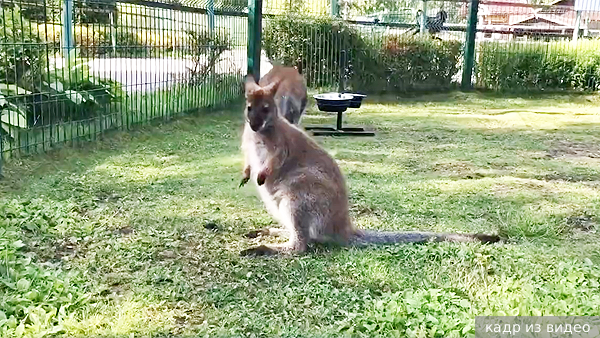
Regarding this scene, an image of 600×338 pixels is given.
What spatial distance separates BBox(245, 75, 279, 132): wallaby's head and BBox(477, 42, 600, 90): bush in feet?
32.8

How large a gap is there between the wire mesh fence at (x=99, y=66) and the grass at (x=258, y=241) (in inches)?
12.5

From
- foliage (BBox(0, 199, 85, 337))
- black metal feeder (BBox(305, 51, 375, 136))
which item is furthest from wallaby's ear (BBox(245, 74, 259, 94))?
black metal feeder (BBox(305, 51, 375, 136))

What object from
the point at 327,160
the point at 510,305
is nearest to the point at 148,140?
the point at 327,160

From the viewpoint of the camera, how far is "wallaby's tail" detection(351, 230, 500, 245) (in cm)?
352

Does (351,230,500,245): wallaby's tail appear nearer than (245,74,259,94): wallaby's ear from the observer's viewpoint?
Yes

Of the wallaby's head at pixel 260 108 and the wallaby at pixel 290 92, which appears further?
the wallaby at pixel 290 92

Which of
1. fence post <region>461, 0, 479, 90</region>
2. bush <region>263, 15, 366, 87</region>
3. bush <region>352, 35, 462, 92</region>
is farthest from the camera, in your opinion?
fence post <region>461, 0, 479, 90</region>

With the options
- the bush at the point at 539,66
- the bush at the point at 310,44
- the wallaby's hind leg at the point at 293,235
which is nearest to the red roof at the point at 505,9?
the bush at the point at 539,66

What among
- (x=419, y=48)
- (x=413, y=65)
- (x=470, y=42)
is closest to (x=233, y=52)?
(x=413, y=65)

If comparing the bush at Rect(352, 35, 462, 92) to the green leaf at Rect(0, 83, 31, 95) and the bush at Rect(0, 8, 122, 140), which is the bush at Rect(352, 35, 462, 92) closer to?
the bush at Rect(0, 8, 122, 140)

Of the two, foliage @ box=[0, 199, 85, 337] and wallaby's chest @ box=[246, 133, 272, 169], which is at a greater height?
wallaby's chest @ box=[246, 133, 272, 169]

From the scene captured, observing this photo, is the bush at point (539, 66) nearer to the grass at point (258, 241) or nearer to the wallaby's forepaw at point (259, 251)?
the grass at point (258, 241)

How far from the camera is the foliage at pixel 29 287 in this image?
242 centimetres

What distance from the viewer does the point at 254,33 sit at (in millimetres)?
9062
